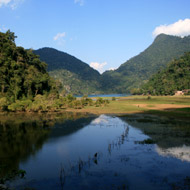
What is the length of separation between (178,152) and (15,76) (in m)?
81.7

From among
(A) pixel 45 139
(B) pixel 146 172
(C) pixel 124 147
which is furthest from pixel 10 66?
(B) pixel 146 172

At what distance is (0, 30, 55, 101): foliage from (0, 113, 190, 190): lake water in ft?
158

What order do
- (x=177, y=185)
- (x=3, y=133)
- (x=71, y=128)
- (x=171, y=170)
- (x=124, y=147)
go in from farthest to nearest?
(x=71, y=128), (x=3, y=133), (x=124, y=147), (x=171, y=170), (x=177, y=185)

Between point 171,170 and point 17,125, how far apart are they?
134 feet

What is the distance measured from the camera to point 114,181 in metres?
21.9

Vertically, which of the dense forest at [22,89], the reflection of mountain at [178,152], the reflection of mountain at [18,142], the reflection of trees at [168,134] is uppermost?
the dense forest at [22,89]

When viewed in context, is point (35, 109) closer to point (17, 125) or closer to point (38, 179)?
point (17, 125)

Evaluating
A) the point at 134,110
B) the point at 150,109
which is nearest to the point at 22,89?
the point at 134,110

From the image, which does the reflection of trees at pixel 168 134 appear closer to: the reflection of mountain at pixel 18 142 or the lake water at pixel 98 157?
the lake water at pixel 98 157

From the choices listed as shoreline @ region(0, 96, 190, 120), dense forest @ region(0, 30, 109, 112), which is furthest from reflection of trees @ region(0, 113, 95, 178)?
dense forest @ region(0, 30, 109, 112)

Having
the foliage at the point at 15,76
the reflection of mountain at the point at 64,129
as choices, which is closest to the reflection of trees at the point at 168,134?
the reflection of mountain at the point at 64,129

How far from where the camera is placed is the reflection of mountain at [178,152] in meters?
29.0

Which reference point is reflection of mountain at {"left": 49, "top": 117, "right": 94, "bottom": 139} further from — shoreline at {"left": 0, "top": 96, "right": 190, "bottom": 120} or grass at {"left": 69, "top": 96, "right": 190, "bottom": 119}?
grass at {"left": 69, "top": 96, "right": 190, "bottom": 119}

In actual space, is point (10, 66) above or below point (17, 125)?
above
